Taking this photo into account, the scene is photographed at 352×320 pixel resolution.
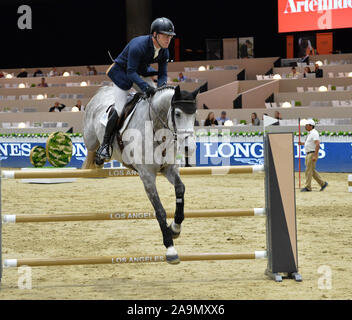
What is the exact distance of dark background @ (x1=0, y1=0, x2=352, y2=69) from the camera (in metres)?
34.0

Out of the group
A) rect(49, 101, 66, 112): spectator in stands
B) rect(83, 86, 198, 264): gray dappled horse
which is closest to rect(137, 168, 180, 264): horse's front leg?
rect(83, 86, 198, 264): gray dappled horse

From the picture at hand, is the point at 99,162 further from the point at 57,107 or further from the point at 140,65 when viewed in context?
the point at 57,107

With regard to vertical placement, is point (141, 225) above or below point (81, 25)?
below

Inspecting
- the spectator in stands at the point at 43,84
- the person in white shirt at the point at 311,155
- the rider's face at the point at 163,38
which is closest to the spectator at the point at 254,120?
the person in white shirt at the point at 311,155

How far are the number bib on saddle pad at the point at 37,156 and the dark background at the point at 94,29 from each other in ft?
68.5

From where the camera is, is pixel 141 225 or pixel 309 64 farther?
pixel 309 64

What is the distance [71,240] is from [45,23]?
30379 millimetres

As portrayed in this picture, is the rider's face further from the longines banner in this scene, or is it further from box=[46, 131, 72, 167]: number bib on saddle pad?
the longines banner

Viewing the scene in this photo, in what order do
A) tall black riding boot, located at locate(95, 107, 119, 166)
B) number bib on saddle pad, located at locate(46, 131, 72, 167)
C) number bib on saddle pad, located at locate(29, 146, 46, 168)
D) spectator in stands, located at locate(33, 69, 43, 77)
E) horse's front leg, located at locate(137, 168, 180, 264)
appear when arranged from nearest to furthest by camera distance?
horse's front leg, located at locate(137, 168, 180, 264), tall black riding boot, located at locate(95, 107, 119, 166), number bib on saddle pad, located at locate(46, 131, 72, 167), number bib on saddle pad, located at locate(29, 146, 46, 168), spectator in stands, located at locate(33, 69, 43, 77)

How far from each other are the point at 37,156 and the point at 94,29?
73.9ft

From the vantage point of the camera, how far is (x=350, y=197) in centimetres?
1233

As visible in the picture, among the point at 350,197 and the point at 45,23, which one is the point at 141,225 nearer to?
the point at 350,197

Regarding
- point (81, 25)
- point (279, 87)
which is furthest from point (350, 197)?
point (81, 25)

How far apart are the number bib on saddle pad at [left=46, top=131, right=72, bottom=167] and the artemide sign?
16.5 m
